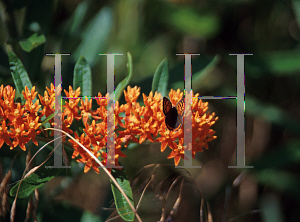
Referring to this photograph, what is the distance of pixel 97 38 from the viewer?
1120mm

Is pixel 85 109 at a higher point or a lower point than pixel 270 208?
higher

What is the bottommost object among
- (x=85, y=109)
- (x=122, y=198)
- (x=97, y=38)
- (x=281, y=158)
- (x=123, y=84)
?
(x=122, y=198)

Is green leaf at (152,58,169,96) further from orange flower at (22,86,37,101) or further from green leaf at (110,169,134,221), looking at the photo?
orange flower at (22,86,37,101)

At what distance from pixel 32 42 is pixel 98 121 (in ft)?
1.55

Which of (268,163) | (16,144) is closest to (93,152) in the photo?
(16,144)

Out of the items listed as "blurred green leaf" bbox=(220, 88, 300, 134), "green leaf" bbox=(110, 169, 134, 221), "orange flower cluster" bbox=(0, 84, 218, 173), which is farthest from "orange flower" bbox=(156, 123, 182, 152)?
"blurred green leaf" bbox=(220, 88, 300, 134)

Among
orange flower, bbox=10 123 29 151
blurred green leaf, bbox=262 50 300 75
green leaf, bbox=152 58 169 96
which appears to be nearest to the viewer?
orange flower, bbox=10 123 29 151

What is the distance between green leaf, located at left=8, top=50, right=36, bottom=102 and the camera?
3.40 ft

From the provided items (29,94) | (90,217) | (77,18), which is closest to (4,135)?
(29,94)

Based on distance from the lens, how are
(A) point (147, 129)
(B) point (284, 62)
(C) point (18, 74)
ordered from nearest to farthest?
(A) point (147, 129), (C) point (18, 74), (B) point (284, 62)

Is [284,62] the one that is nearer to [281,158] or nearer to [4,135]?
[281,158]

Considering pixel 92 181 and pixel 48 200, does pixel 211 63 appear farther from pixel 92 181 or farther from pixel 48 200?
pixel 48 200

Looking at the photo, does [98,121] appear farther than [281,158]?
No

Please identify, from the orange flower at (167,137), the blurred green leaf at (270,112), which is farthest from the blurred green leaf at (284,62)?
the orange flower at (167,137)
